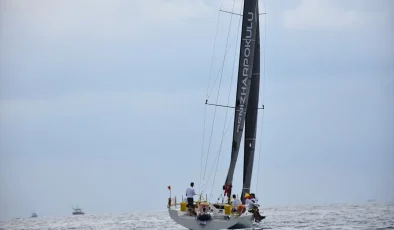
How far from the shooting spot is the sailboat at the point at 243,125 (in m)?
51.6

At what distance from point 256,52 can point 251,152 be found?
24.2ft

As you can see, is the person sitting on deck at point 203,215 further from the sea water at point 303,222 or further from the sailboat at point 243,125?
the sea water at point 303,222

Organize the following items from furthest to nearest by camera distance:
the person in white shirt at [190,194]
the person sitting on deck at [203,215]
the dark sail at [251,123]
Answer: the dark sail at [251,123], the person in white shirt at [190,194], the person sitting on deck at [203,215]

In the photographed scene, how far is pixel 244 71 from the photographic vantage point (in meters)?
60.7

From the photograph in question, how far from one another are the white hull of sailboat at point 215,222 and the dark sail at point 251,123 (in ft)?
29.9

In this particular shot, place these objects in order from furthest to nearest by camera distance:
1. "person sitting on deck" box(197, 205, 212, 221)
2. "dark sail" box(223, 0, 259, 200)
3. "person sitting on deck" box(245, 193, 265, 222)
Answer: "dark sail" box(223, 0, 259, 200)
"person sitting on deck" box(245, 193, 265, 222)
"person sitting on deck" box(197, 205, 212, 221)

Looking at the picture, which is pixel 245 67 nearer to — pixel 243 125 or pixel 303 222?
pixel 243 125

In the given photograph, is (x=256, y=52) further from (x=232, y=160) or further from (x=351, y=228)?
(x=351, y=228)

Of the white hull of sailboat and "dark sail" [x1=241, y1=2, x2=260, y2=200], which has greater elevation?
"dark sail" [x1=241, y1=2, x2=260, y2=200]

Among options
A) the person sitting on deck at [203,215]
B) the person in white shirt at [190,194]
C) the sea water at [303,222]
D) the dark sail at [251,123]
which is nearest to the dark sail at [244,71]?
the dark sail at [251,123]

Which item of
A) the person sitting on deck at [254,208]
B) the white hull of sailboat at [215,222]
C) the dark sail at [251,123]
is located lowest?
the white hull of sailboat at [215,222]

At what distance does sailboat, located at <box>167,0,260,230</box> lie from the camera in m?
51.6

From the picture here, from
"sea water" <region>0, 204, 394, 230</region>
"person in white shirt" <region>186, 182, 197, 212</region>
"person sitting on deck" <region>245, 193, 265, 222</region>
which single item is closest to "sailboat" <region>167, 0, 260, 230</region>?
"person in white shirt" <region>186, 182, 197, 212</region>

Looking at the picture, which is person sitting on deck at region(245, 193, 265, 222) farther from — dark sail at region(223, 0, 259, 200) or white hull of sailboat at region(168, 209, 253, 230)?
white hull of sailboat at region(168, 209, 253, 230)
